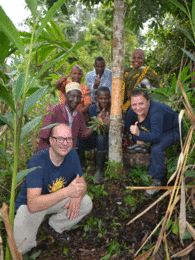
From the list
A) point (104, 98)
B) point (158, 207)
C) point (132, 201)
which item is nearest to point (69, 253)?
point (132, 201)

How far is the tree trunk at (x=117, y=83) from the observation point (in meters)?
2.52

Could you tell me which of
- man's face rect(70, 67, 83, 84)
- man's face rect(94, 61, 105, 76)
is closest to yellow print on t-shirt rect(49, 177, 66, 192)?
man's face rect(70, 67, 83, 84)

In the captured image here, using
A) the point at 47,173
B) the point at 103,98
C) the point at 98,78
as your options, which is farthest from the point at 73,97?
the point at 47,173

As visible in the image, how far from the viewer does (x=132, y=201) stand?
2.38 m

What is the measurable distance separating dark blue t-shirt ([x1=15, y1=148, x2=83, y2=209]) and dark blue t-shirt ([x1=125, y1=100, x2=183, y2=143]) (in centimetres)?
91

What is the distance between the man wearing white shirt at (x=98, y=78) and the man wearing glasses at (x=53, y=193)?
168cm

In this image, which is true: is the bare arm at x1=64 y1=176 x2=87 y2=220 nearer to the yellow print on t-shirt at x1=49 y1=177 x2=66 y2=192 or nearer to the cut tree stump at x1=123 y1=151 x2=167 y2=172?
the yellow print on t-shirt at x1=49 y1=177 x2=66 y2=192

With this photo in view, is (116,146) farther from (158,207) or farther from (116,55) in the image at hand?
(116,55)

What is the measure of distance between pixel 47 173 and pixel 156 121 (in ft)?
4.71

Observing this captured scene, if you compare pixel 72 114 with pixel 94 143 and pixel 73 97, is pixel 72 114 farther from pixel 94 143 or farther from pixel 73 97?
pixel 94 143

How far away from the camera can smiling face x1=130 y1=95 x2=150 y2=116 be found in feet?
8.00

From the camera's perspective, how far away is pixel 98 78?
3.38 meters

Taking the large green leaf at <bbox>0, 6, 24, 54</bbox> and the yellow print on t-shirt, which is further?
the yellow print on t-shirt

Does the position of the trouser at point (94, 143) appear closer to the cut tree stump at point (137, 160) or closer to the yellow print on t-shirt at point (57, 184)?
the cut tree stump at point (137, 160)
